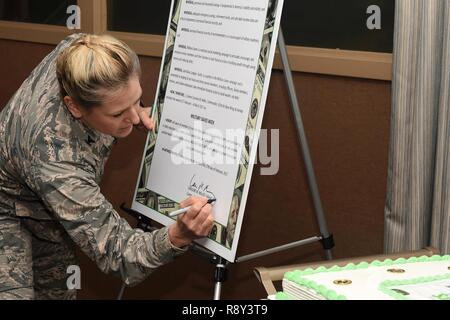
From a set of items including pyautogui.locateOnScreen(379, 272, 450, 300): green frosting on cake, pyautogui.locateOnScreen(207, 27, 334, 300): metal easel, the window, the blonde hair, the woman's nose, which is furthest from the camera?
the window

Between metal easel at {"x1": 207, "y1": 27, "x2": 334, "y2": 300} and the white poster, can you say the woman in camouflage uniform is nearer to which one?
the white poster

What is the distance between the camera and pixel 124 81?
1835 mm

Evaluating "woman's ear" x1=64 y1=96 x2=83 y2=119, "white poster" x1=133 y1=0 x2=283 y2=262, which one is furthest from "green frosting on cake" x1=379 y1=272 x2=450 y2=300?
"woman's ear" x1=64 y1=96 x2=83 y2=119

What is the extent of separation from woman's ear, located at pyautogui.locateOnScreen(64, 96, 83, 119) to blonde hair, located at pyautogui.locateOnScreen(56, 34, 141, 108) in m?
0.01

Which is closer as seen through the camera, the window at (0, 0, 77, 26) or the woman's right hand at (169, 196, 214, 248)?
the woman's right hand at (169, 196, 214, 248)

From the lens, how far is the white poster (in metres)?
1.87

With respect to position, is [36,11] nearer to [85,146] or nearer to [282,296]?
[85,146]

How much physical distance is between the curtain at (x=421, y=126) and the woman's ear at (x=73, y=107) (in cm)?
88

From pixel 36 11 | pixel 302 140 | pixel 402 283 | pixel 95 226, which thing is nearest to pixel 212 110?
pixel 302 140

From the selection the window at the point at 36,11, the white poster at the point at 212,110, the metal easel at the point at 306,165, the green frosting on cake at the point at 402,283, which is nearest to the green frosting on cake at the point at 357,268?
the green frosting on cake at the point at 402,283

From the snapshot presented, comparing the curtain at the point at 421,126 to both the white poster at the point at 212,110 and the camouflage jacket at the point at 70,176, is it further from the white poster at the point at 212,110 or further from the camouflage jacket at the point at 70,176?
the camouflage jacket at the point at 70,176

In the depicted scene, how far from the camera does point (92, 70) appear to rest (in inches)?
70.6

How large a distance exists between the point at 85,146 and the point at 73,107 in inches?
4.5
